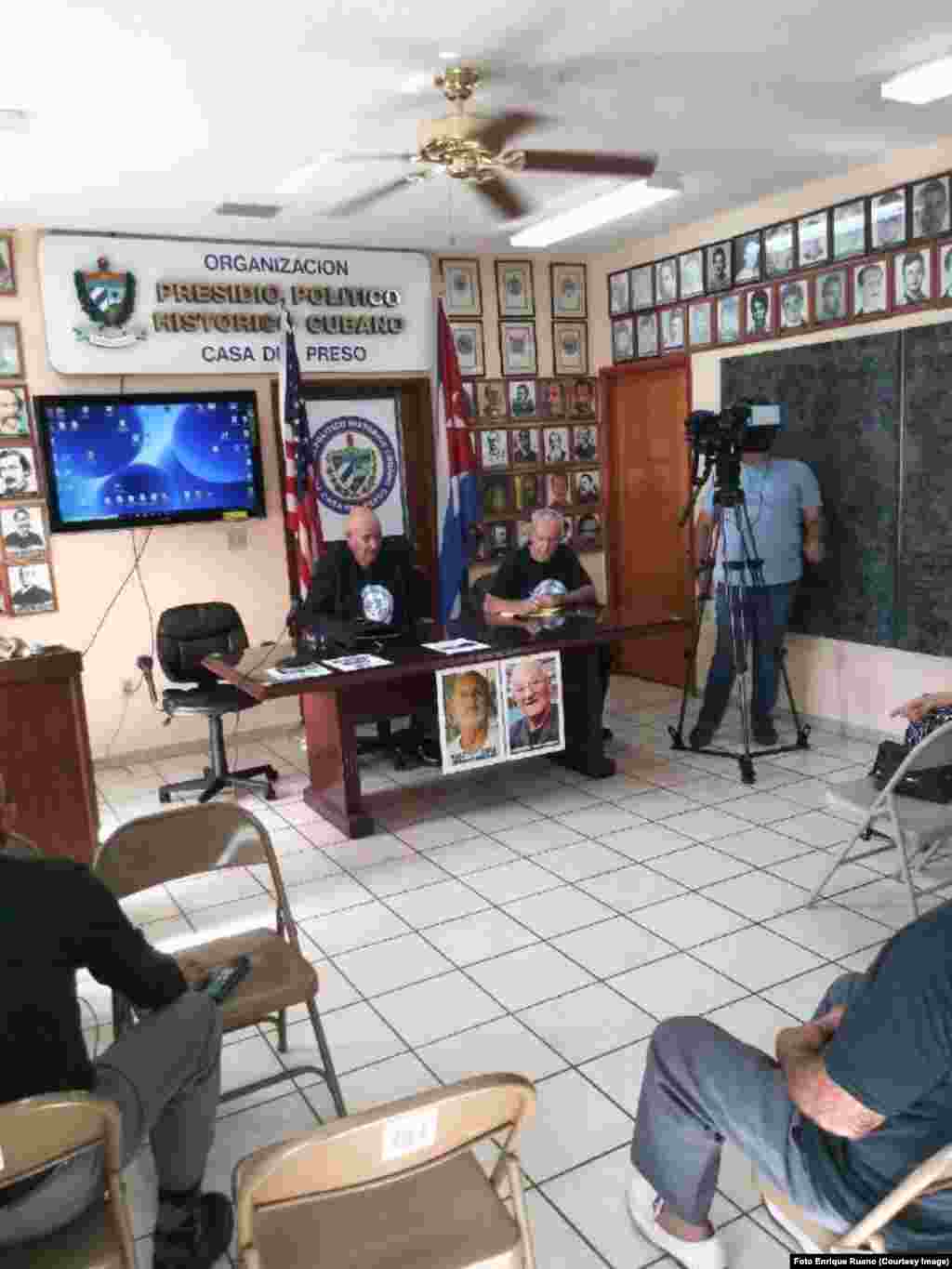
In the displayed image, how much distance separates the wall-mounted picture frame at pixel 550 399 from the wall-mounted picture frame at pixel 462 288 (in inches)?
24.4

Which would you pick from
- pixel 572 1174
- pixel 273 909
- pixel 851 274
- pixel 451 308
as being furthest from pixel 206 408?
pixel 572 1174

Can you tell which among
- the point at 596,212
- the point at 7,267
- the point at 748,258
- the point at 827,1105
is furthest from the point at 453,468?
the point at 827,1105

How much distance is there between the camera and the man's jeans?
16.7 feet

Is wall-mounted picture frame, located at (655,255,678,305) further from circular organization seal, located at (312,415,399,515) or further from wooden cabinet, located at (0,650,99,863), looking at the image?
wooden cabinet, located at (0,650,99,863)

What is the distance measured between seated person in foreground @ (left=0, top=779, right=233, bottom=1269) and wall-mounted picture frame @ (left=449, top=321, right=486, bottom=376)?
4.63 m

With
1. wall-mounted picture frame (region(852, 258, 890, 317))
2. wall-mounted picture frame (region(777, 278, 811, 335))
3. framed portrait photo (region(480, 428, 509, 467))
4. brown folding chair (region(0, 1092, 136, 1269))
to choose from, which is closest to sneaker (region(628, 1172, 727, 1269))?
brown folding chair (region(0, 1092, 136, 1269))

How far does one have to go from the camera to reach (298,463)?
536 centimetres

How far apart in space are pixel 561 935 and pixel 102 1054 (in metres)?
1.73

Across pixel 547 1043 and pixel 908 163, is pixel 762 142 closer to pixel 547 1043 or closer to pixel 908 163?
pixel 908 163

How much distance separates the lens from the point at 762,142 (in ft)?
13.8

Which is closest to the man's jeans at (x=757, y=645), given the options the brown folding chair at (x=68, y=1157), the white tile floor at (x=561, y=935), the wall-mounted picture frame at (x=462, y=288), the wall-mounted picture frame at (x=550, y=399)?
the white tile floor at (x=561, y=935)

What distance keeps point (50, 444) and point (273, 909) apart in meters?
2.78

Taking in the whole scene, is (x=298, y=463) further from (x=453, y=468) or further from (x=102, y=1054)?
(x=102, y=1054)

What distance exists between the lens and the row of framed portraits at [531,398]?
6.22 m
